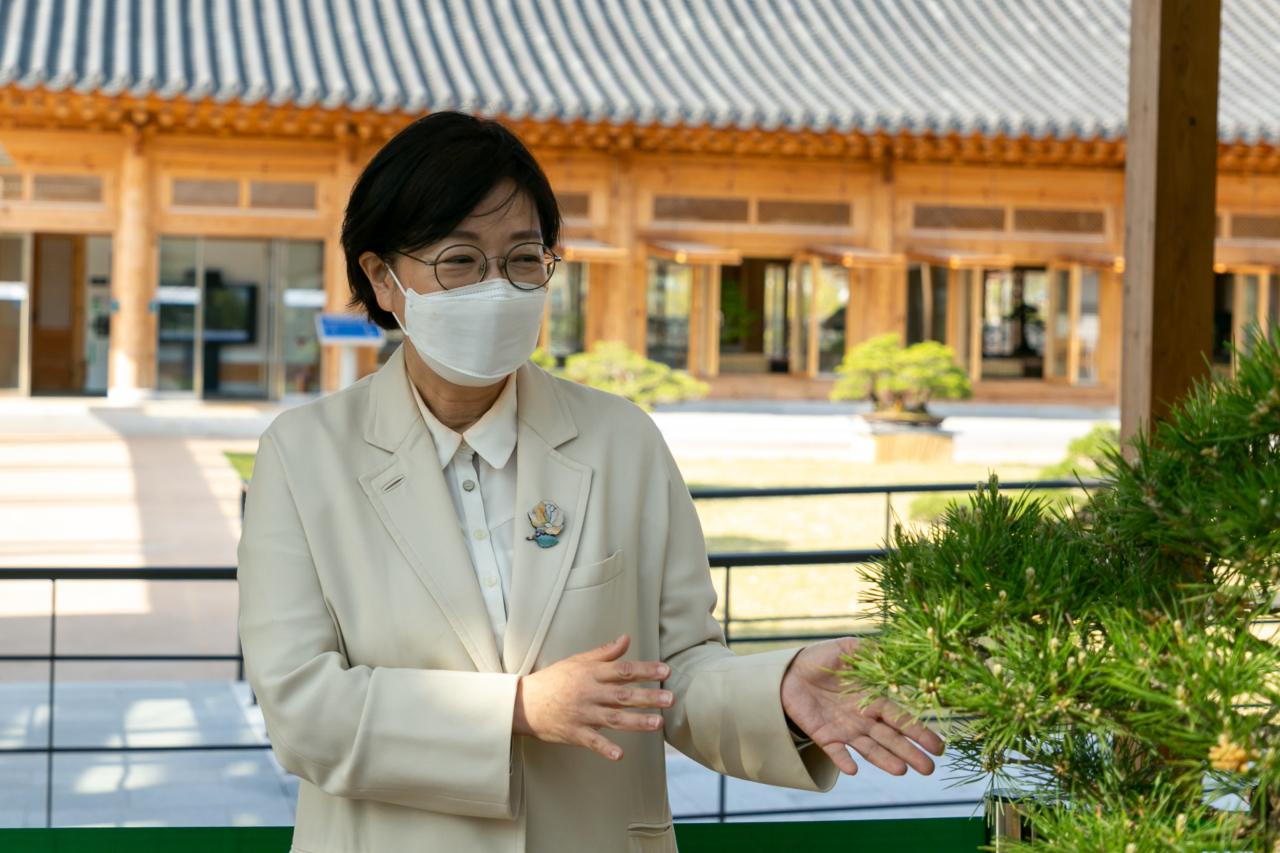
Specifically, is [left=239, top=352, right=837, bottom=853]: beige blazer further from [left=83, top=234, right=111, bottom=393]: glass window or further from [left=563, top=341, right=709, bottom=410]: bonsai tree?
[left=83, top=234, right=111, bottom=393]: glass window

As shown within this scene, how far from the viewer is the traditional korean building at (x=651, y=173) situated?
39.6ft

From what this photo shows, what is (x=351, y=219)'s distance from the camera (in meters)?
1.49

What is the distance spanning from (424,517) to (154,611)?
4769 millimetres

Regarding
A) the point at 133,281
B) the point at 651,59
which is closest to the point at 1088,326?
the point at 651,59

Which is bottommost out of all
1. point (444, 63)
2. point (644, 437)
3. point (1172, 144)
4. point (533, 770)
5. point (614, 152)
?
point (533, 770)

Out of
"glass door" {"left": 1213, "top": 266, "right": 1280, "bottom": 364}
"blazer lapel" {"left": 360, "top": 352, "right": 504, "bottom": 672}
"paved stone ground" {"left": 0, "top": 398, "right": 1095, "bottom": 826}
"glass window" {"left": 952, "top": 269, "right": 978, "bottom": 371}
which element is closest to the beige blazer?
"blazer lapel" {"left": 360, "top": 352, "right": 504, "bottom": 672}

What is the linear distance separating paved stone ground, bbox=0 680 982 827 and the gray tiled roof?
8.18 m

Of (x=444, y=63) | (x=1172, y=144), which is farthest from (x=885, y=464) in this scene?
(x=1172, y=144)

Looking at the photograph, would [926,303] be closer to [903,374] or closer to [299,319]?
[903,374]

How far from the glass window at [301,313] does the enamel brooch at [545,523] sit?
11.9 m

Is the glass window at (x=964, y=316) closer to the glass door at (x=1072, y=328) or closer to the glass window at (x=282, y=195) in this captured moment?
the glass door at (x=1072, y=328)

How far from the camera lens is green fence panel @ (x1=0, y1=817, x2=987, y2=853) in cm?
207

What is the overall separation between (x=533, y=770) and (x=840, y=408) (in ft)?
41.8

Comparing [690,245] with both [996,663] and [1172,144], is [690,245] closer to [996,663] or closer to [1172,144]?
[1172,144]
